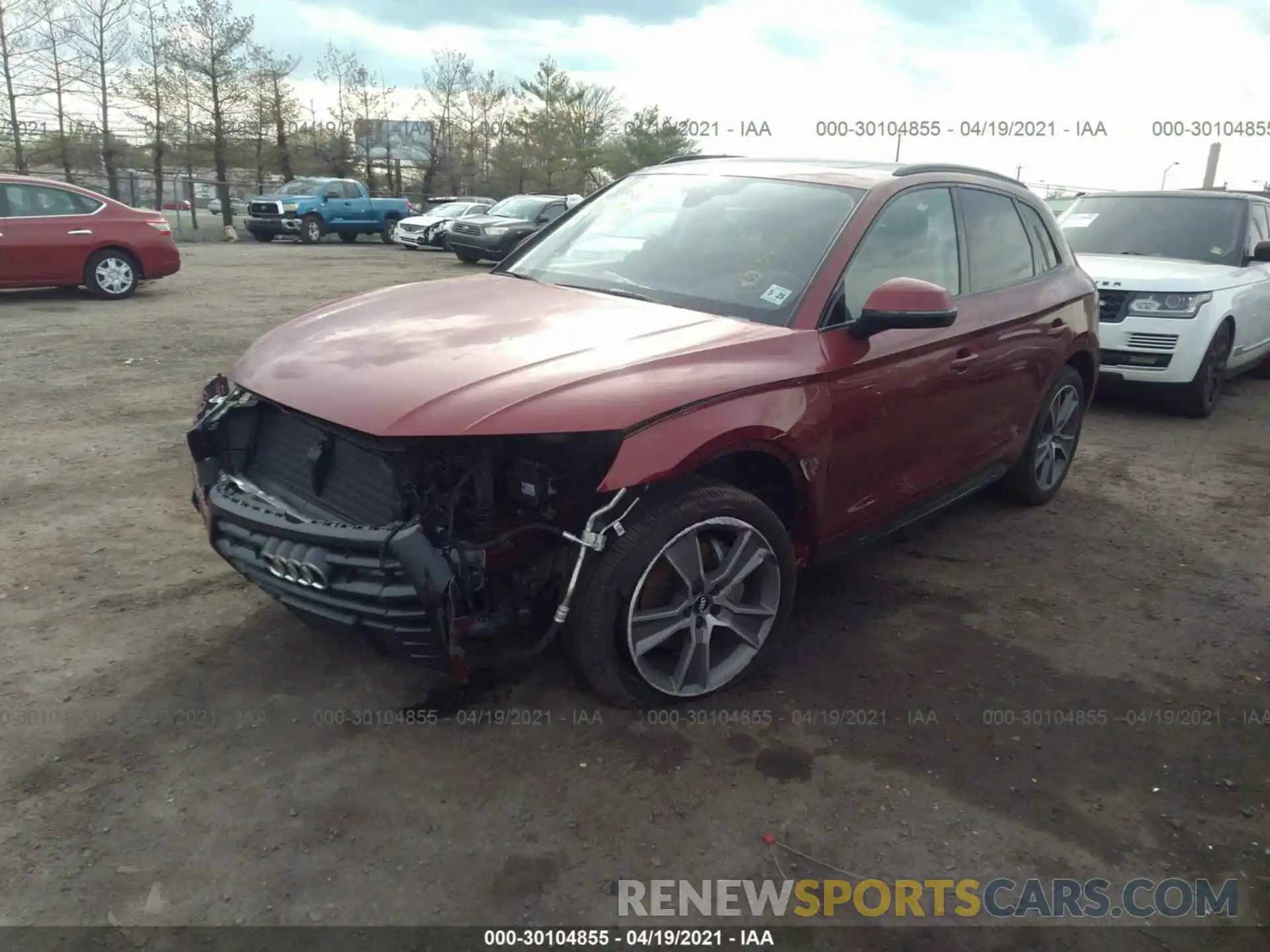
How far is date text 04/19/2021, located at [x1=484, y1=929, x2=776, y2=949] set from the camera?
88.4 inches

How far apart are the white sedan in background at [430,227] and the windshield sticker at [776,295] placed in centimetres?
2137

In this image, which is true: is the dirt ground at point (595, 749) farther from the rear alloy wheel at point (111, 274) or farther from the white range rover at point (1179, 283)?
the rear alloy wheel at point (111, 274)

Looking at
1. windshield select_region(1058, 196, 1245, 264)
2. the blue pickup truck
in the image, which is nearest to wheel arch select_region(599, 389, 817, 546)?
windshield select_region(1058, 196, 1245, 264)

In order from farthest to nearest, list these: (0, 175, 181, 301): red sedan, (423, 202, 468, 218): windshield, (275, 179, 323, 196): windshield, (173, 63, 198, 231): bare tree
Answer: (173, 63, 198, 231): bare tree < (275, 179, 323, 196): windshield < (423, 202, 468, 218): windshield < (0, 175, 181, 301): red sedan

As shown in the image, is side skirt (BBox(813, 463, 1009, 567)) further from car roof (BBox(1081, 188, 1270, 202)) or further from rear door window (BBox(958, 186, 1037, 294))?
car roof (BBox(1081, 188, 1270, 202))

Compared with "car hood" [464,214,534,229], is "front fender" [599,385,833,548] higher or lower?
lower

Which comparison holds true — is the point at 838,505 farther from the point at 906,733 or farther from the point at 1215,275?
the point at 1215,275

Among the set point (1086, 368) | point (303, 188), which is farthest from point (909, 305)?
point (303, 188)

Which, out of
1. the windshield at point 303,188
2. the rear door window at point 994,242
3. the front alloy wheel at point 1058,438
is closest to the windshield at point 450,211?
the windshield at point 303,188

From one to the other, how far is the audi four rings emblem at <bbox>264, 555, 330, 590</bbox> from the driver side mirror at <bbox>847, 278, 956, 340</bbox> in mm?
1983

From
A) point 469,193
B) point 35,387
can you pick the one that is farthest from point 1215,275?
point 469,193

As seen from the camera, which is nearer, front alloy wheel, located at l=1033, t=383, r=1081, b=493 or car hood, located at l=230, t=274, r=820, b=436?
car hood, located at l=230, t=274, r=820, b=436

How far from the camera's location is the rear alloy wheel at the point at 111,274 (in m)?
11.6

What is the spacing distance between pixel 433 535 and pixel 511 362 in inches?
22.7
